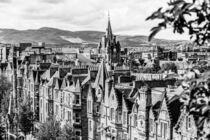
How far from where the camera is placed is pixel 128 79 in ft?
173

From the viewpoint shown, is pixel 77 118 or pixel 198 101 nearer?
pixel 198 101

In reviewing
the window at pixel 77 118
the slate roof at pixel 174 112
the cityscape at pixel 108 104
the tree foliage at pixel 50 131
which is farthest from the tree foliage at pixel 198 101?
the window at pixel 77 118

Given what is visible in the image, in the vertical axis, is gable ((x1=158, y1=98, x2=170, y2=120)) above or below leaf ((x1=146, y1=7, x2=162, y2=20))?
below

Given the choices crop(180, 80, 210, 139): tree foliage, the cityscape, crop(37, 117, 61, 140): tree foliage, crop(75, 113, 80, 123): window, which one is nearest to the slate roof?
the cityscape

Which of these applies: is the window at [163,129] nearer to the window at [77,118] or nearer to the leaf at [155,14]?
the window at [77,118]

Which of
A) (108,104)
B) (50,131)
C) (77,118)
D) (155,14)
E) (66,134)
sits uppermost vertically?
(155,14)

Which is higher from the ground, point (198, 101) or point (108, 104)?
point (198, 101)

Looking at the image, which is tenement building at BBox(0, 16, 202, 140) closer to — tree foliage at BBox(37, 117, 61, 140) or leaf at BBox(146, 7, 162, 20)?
tree foliage at BBox(37, 117, 61, 140)

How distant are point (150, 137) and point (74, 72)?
28056 millimetres

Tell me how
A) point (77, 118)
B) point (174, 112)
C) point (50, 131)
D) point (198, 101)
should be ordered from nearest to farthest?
point (198, 101)
point (174, 112)
point (50, 131)
point (77, 118)

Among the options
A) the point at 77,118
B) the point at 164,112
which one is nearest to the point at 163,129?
the point at 164,112

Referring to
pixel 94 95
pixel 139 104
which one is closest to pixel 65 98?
pixel 94 95

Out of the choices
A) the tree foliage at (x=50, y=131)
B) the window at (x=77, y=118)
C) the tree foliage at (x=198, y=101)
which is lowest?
the tree foliage at (x=50, y=131)

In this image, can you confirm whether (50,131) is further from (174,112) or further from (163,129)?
(174,112)
